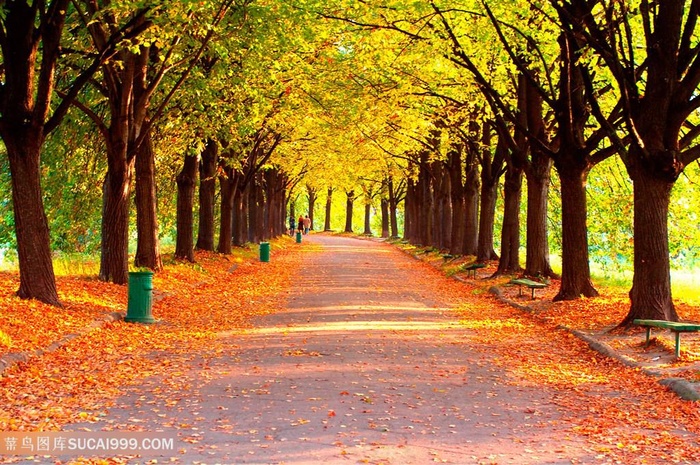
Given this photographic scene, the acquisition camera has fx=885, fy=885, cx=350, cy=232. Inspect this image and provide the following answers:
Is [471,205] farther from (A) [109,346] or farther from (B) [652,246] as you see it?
(A) [109,346]

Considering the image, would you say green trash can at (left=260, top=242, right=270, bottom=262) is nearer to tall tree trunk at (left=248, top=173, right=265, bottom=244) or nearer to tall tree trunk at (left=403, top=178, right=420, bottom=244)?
tall tree trunk at (left=248, top=173, right=265, bottom=244)

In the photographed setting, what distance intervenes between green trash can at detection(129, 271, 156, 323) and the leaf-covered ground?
1.15ft

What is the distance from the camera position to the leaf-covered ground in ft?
26.0

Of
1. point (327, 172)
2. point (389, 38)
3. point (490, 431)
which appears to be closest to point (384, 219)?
point (327, 172)

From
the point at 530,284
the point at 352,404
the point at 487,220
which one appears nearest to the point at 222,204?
the point at 487,220

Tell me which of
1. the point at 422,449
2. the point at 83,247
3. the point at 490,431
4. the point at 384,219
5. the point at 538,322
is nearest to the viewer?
the point at 422,449

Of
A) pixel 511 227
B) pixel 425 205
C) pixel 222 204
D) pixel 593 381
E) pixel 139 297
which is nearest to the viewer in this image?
pixel 593 381

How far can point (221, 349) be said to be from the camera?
12.3m

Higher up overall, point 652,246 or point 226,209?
point 226,209

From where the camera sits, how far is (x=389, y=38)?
20.4 meters

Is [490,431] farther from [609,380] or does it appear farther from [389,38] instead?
[389,38]

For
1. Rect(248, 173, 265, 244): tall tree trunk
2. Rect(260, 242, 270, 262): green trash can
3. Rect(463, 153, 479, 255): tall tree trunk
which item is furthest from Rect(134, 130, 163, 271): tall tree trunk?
Rect(248, 173, 265, 244): tall tree trunk

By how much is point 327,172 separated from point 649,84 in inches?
1801

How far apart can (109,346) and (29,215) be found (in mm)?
3182
